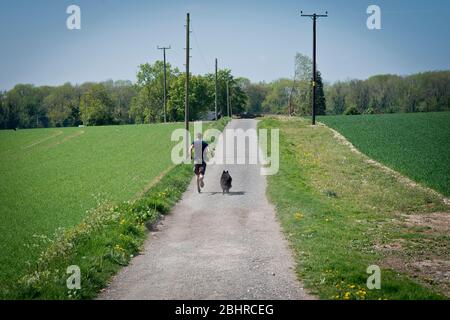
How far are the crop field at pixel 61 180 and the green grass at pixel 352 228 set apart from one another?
22.7 feet

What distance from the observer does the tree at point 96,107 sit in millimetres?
94000

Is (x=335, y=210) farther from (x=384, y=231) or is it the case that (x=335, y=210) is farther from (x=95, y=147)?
(x=95, y=147)

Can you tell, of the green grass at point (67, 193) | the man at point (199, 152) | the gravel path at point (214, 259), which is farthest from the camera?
the man at point (199, 152)

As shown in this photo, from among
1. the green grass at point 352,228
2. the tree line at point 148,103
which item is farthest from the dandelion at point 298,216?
the tree line at point 148,103

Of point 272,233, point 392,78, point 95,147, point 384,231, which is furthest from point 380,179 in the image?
point 392,78

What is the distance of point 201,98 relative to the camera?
103 metres

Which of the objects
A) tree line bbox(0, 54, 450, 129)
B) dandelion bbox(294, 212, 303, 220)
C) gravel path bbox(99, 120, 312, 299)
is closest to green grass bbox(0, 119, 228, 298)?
gravel path bbox(99, 120, 312, 299)

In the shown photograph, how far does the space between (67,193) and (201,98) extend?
8502cm

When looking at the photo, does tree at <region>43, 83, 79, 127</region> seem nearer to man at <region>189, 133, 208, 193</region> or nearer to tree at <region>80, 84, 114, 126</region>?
tree at <region>80, 84, 114, 126</region>

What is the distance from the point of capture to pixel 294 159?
26469 millimetres

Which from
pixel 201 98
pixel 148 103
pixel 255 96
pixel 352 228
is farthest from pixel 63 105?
pixel 352 228

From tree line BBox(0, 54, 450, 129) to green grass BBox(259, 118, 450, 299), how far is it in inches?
2926

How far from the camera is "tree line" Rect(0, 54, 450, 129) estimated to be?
327 feet

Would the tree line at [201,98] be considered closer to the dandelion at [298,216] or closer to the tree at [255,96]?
the tree at [255,96]
